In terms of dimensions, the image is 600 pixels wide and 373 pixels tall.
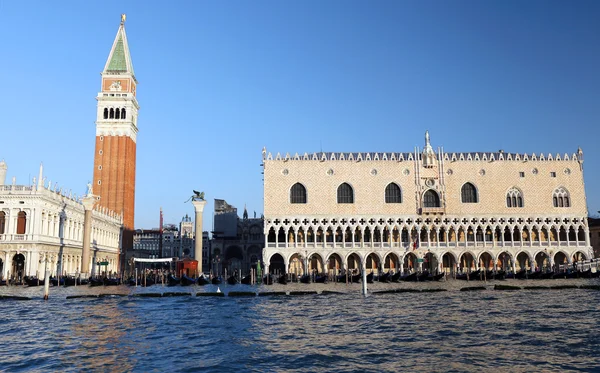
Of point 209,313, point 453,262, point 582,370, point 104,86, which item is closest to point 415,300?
point 209,313

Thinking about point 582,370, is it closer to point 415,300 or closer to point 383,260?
point 415,300

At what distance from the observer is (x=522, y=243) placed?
50.8 metres

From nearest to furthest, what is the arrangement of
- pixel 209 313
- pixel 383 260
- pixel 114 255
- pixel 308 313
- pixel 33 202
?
1. pixel 308 313
2. pixel 209 313
3. pixel 33 202
4. pixel 383 260
5. pixel 114 255

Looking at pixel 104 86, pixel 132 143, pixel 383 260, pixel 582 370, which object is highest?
pixel 104 86

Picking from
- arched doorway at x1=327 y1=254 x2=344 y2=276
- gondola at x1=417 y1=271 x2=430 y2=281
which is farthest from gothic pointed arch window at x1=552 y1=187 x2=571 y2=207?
arched doorway at x1=327 y1=254 x2=344 y2=276

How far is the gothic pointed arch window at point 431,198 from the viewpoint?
51.5 m

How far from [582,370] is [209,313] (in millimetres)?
14825

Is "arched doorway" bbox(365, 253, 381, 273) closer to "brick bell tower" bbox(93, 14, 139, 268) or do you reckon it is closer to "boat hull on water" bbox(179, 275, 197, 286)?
"boat hull on water" bbox(179, 275, 197, 286)

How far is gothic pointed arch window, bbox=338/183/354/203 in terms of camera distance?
51.5 metres

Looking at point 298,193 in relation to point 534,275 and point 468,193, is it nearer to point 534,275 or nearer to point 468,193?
point 468,193

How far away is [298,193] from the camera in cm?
5147

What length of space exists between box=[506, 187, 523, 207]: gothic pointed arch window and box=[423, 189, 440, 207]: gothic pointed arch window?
22.2 feet

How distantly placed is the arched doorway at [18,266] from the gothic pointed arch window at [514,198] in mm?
42894

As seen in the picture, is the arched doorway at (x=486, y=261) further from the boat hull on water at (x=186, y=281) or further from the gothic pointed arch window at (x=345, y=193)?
the boat hull on water at (x=186, y=281)
